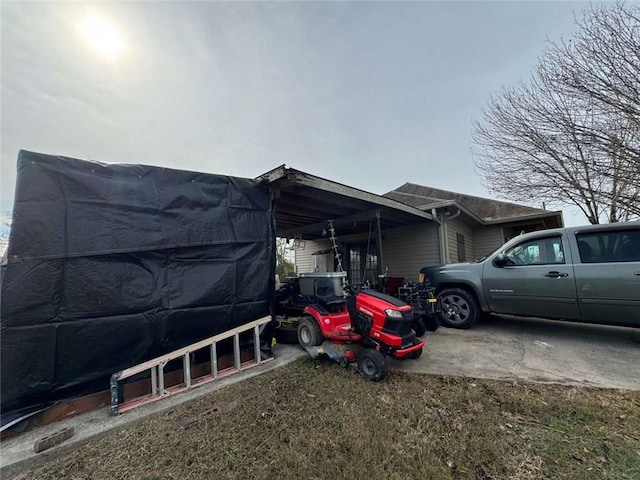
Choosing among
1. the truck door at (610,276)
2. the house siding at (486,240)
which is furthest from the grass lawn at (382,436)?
the house siding at (486,240)

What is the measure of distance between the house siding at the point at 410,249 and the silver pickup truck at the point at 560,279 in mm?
2969

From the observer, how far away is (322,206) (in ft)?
19.3

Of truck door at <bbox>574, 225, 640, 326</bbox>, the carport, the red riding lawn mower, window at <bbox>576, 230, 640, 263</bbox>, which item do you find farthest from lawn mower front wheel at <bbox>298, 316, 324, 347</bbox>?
window at <bbox>576, 230, 640, 263</bbox>

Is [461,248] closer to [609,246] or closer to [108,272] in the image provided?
[609,246]

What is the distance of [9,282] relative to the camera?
220 centimetres

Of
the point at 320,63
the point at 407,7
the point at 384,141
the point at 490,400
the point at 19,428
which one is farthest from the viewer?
the point at 384,141

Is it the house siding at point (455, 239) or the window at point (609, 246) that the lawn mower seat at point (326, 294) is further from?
the house siding at point (455, 239)

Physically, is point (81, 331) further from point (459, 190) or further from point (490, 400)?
point (459, 190)

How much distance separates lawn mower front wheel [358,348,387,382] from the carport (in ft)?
8.20

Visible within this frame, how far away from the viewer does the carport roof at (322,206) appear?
12.8 ft

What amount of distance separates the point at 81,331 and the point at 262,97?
19.2ft

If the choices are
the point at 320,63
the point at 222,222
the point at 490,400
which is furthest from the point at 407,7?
the point at 490,400

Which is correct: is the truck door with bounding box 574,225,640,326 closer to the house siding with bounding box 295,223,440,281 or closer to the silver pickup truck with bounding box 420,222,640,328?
the silver pickup truck with bounding box 420,222,640,328

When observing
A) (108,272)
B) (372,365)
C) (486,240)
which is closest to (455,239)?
(486,240)
